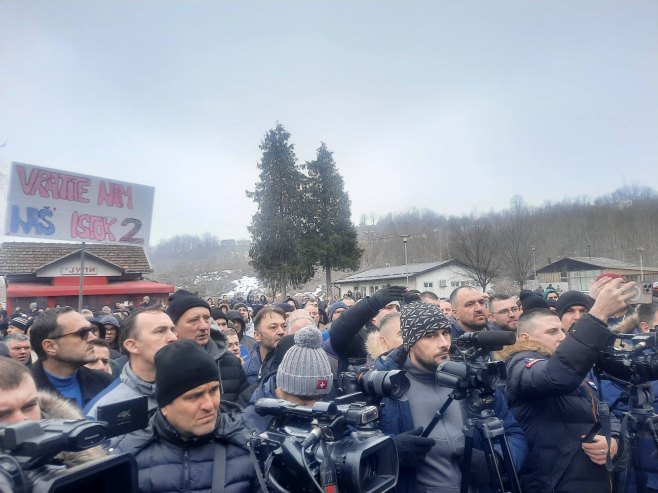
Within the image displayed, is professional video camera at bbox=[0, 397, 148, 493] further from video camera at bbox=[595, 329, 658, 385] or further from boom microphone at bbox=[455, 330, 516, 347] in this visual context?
video camera at bbox=[595, 329, 658, 385]

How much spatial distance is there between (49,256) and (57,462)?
33.6m

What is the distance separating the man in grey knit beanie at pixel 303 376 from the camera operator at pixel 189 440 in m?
0.47

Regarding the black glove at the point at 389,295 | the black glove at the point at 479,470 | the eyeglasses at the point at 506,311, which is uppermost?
the black glove at the point at 389,295

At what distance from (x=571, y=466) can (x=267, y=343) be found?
9.64 feet

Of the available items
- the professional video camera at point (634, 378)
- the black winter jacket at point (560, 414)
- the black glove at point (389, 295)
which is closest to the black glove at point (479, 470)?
the black winter jacket at point (560, 414)

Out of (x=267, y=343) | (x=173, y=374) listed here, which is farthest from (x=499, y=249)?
(x=173, y=374)

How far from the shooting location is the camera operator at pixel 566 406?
2682mm

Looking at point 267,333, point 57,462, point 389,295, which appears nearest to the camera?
point 57,462

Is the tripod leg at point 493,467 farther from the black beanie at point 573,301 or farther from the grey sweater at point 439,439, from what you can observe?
the black beanie at point 573,301

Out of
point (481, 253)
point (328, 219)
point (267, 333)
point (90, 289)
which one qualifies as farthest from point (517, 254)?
point (267, 333)

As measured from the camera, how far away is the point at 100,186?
18.5 ft

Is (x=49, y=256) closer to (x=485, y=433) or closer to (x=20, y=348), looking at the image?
(x=20, y=348)

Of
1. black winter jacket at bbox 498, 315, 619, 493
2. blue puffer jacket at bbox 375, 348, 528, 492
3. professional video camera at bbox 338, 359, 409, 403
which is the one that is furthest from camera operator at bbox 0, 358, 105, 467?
black winter jacket at bbox 498, 315, 619, 493

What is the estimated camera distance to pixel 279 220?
4116 centimetres
